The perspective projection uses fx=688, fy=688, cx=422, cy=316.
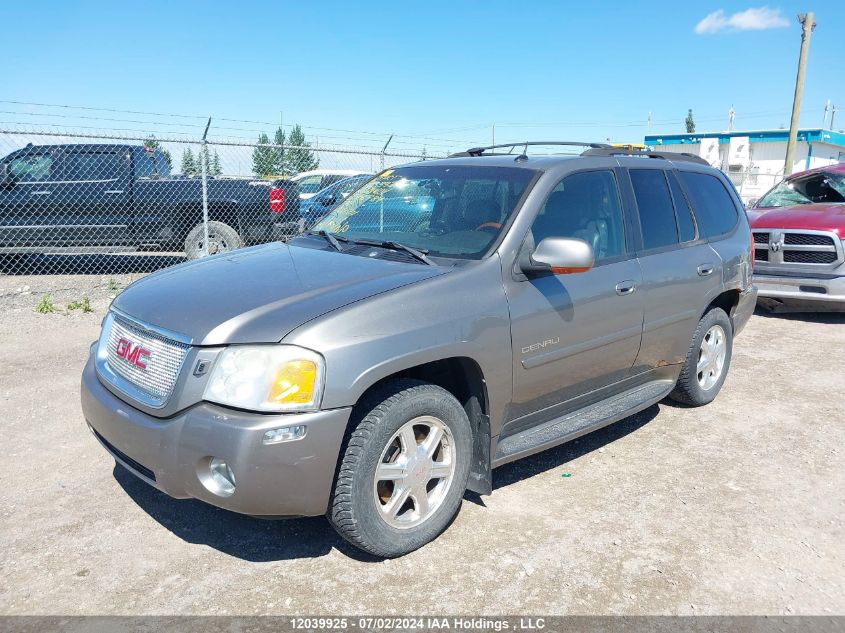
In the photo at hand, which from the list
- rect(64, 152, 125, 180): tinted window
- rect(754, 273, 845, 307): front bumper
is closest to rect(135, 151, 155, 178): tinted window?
rect(64, 152, 125, 180): tinted window

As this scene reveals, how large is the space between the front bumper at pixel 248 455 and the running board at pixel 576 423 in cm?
104

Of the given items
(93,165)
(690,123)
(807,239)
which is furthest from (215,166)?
(690,123)

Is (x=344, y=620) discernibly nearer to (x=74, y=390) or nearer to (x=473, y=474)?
(x=473, y=474)

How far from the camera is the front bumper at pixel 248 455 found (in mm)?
2635

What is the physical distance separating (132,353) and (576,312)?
7.30 feet

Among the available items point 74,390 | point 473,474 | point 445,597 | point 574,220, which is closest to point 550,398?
point 473,474

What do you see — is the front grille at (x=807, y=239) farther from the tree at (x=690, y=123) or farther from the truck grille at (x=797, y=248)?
the tree at (x=690, y=123)

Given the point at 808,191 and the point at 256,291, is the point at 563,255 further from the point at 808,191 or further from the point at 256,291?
the point at 808,191

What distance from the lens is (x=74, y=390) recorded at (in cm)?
521

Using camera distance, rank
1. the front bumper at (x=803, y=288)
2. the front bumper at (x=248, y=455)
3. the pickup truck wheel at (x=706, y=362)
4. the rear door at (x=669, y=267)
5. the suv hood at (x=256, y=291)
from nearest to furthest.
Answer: the front bumper at (x=248, y=455) → the suv hood at (x=256, y=291) → the rear door at (x=669, y=267) → the pickup truck wheel at (x=706, y=362) → the front bumper at (x=803, y=288)

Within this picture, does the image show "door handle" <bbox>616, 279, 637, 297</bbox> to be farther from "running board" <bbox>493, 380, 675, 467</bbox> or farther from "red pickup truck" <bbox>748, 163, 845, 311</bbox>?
"red pickup truck" <bbox>748, 163, 845, 311</bbox>

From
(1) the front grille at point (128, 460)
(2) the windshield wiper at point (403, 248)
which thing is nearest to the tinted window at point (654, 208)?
(2) the windshield wiper at point (403, 248)

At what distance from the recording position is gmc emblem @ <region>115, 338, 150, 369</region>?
3030mm

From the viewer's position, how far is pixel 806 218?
839 centimetres
